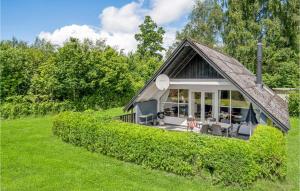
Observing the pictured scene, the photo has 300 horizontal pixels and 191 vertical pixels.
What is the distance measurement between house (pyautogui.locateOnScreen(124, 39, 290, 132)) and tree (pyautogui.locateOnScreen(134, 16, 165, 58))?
34.4 m

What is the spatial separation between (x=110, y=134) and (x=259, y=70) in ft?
32.5

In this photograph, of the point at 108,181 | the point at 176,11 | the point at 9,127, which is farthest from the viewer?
the point at 176,11

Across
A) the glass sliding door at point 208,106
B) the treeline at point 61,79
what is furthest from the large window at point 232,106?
the treeline at point 61,79

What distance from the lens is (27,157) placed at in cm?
1091

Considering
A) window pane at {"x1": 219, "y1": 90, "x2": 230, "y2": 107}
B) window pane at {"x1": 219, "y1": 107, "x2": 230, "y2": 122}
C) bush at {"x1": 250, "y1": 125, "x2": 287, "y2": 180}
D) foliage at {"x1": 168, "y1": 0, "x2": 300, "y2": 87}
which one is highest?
foliage at {"x1": 168, "y1": 0, "x2": 300, "y2": 87}

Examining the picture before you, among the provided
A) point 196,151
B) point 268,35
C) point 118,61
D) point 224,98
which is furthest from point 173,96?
point 268,35

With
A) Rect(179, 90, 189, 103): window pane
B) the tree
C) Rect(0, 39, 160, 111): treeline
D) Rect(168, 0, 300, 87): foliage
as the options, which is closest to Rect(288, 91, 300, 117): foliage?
Rect(168, 0, 300, 87): foliage

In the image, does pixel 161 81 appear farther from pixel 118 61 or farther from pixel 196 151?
pixel 118 61

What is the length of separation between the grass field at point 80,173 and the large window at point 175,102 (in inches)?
260

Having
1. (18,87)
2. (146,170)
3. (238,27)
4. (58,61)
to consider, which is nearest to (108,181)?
(146,170)

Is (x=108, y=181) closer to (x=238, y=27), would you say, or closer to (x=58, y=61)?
(x=58, y=61)

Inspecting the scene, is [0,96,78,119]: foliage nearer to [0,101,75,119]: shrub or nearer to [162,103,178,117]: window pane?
[0,101,75,119]: shrub

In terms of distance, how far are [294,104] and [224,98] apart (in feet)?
30.7

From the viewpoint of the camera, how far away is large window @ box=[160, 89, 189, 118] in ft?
56.4
